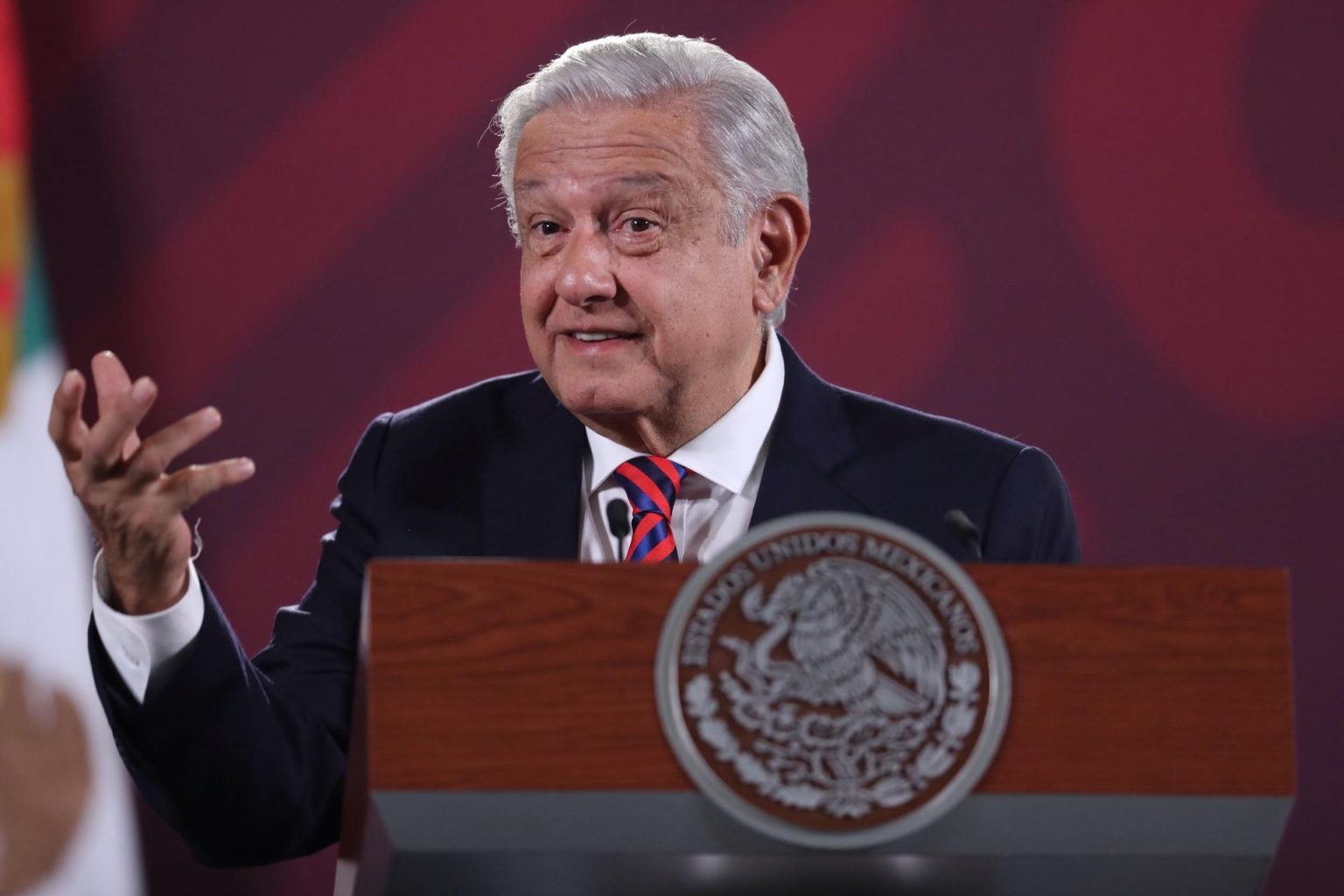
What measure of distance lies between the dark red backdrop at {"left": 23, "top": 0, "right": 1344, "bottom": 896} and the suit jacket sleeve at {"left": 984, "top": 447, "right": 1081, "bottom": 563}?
91 centimetres

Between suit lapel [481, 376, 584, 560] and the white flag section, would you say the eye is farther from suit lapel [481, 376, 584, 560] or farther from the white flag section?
the white flag section

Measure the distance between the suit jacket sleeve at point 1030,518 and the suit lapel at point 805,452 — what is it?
6.0 inches

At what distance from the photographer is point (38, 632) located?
2592 millimetres

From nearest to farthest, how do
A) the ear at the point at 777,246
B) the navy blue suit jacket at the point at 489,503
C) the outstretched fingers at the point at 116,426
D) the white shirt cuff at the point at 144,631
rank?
the outstretched fingers at the point at 116,426 → the white shirt cuff at the point at 144,631 → the navy blue suit jacket at the point at 489,503 → the ear at the point at 777,246

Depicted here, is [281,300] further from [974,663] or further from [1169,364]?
[974,663]

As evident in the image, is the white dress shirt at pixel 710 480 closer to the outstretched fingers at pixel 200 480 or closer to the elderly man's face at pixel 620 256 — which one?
the elderly man's face at pixel 620 256

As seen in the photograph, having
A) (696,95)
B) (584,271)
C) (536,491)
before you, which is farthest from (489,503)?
(696,95)

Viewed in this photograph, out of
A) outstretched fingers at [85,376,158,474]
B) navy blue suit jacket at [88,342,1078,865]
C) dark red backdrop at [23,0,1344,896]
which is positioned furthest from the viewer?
dark red backdrop at [23,0,1344,896]

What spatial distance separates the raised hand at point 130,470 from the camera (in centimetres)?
123

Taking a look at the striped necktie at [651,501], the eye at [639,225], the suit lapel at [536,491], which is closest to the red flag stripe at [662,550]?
the striped necktie at [651,501]

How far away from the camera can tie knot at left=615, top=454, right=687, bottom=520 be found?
1847 mm

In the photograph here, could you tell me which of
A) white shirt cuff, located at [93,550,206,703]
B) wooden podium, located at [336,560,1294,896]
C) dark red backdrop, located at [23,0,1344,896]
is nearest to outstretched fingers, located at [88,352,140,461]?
white shirt cuff, located at [93,550,206,703]

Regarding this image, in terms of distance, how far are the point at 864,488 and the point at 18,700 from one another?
1376mm

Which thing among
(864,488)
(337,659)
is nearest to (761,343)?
(864,488)
